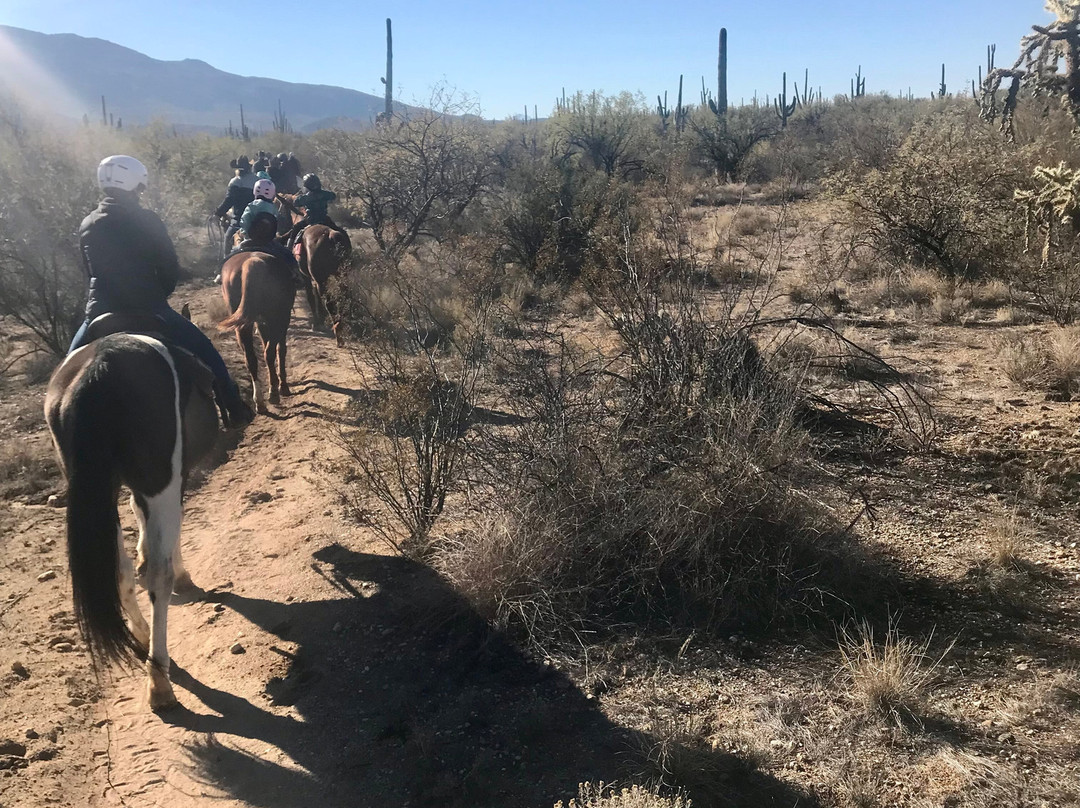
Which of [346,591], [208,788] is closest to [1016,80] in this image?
[346,591]

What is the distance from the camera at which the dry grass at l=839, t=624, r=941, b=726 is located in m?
3.14

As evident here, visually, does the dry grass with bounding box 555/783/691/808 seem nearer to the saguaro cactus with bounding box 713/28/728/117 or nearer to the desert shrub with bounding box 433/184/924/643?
the desert shrub with bounding box 433/184/924/643

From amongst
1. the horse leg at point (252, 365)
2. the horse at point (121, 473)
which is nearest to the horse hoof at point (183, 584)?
the horse at point (121, 473)

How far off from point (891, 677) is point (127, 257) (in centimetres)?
472

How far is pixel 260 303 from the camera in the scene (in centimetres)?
782

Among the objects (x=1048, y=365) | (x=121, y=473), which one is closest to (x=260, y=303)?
(x=121, y=473)

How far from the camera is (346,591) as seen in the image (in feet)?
14.8

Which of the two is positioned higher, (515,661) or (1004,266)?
(1004,266)

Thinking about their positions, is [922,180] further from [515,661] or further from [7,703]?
[7,703]

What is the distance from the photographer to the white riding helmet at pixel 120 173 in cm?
466

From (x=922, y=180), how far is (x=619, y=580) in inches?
382

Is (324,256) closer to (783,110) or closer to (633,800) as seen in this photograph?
(633,800)

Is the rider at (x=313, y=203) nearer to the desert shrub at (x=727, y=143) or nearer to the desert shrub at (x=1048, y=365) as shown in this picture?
the desert shrub at (x=1048, y=365)

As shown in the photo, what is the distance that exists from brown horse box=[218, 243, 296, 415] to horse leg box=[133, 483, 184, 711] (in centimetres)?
417
